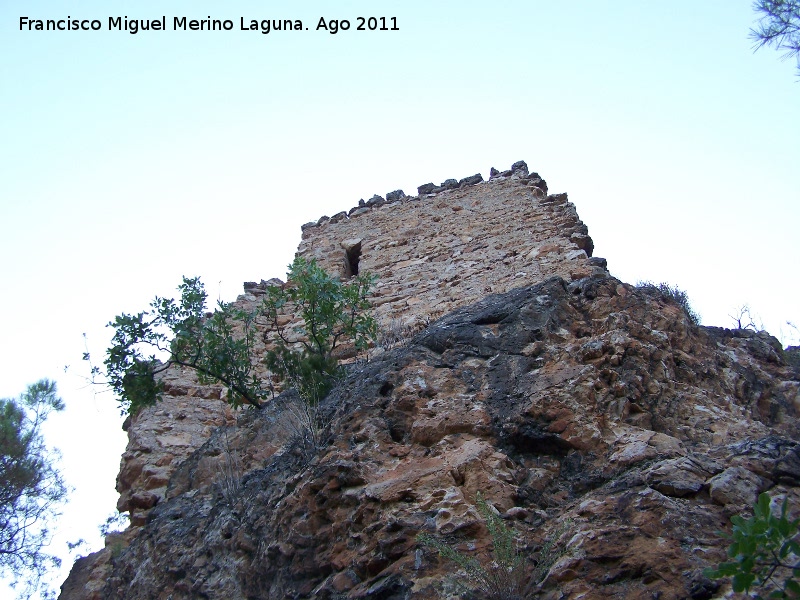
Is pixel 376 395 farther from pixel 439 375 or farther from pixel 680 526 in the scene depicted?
pixel 680 526

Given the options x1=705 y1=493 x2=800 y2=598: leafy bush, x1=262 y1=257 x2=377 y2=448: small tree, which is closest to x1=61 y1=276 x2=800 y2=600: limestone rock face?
x1=262 y1=257 x2=377 y2=448: small tree

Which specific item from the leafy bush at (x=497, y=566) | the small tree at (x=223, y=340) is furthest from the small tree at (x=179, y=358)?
the leafy bush at (x=497, y=566)

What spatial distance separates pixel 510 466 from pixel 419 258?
14.2ft

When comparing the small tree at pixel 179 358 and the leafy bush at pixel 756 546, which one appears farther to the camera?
the small tree at pixel 179 358

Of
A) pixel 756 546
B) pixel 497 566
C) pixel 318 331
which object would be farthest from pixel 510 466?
pixel 318 331

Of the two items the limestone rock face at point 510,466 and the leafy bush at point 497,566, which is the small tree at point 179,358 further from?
the leafy bush at point 497,566

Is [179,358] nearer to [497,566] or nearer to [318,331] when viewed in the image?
[318,331]

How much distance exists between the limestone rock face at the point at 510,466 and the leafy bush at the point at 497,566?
0.06m

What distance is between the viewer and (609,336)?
15.1ft

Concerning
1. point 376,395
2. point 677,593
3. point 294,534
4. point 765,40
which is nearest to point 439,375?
point 376,395

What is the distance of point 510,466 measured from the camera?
3.83m

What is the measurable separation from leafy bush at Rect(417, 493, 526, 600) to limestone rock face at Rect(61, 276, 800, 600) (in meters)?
0.06

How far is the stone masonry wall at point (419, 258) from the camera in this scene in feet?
20.6

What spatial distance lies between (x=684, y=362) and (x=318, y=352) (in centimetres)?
245
